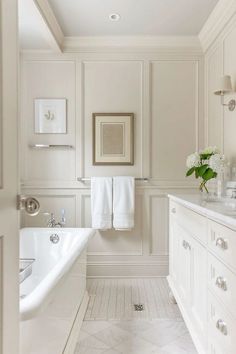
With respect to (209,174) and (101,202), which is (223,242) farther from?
(101,202)

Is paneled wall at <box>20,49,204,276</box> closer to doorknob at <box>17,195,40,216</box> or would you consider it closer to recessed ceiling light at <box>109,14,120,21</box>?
recessed ceiling light at <box>109,14,120,21</box>

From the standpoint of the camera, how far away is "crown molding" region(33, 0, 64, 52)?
7.30ft

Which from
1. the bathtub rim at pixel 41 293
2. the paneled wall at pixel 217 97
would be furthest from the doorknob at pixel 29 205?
the paneled wall at pixel 217 97

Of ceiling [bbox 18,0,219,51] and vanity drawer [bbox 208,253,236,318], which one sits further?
ceiling [bbox 18,0,219,51]

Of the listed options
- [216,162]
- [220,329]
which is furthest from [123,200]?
[220,329]

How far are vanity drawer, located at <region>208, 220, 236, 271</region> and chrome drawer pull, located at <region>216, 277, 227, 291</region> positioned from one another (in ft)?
0.30

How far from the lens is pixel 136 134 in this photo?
3.00m

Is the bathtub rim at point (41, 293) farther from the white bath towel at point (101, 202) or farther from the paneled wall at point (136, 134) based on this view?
the paneled wall at point (136, 134)

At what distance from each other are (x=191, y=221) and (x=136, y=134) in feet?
4.73

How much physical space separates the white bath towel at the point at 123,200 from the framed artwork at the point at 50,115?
818mm

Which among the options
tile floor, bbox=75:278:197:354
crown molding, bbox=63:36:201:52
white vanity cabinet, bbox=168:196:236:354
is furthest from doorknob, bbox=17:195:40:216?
crown molding, bbox=63:36:201:52

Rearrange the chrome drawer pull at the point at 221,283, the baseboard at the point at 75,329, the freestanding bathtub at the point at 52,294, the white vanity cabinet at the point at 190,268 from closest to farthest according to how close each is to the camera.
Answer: the freestanding bathtub at the point at 52,294 → the chrome drawer pull at the point at 221,283 → the white vanity cabinet at the point at 190,268 → the baseboard at the point at 75,329

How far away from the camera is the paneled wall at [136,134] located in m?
2.99

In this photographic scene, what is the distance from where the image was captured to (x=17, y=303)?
3.20ft
